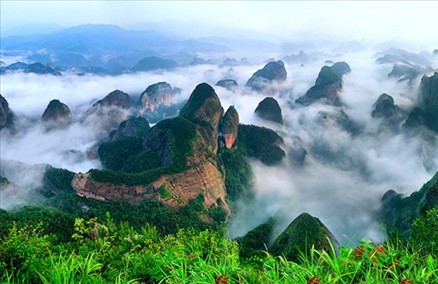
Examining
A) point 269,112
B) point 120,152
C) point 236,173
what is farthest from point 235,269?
point 269,112

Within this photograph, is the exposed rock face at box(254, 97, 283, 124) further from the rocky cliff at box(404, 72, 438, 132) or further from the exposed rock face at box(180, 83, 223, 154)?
the rocky cliff at box(404, 72, 438, 132)


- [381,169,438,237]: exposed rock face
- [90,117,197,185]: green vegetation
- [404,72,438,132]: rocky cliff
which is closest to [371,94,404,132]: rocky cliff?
[404,72,438,132]: rocky cliff

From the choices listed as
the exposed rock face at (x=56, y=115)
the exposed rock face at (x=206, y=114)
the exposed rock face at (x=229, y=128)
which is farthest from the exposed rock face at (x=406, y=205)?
the exposed rock face at (x=56, y=115)

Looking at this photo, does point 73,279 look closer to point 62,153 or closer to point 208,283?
point 208,283

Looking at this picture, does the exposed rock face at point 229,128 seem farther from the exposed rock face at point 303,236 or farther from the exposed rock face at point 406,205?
the exposed rock face at point 303,236

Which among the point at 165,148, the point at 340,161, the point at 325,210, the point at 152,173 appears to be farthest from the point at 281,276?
the point at 340,161

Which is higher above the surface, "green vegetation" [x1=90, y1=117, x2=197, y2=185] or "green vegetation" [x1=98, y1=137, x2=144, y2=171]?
"green vegetation" [x1=90, y1=117, x2=197, y2=185]

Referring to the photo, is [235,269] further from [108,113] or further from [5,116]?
Result: [108,113]
